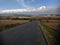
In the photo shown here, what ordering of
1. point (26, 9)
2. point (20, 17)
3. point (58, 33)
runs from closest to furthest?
point (58, 33)
point (26, 9)
point (20, 17)

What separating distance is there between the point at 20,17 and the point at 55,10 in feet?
1.64

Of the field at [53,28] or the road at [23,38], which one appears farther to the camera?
the road at [23,38]

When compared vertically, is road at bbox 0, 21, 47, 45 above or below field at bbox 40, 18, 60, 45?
below

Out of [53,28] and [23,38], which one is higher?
[53,28]

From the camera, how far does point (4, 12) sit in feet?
6.57

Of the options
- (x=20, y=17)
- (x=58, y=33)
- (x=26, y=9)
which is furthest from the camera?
(x=20, y=17)

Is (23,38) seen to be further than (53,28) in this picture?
Yes

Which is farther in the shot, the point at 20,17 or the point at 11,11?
the point at 20,17

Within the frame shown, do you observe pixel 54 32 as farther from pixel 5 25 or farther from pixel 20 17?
pixel 5 25

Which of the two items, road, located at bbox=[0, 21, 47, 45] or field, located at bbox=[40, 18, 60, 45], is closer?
field, located at bbox=[40, 18, 60, 45]

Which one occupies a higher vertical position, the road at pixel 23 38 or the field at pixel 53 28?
the field at pixel 53 28

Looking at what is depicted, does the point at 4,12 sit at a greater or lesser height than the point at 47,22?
greater

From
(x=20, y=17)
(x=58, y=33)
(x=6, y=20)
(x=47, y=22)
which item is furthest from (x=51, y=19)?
(x=6, y=20)

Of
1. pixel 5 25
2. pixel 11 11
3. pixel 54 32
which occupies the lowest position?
pixel 54 32
